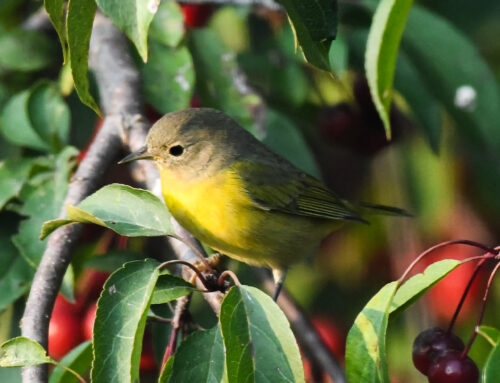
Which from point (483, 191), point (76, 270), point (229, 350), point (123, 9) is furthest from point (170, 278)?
point (483, 191)

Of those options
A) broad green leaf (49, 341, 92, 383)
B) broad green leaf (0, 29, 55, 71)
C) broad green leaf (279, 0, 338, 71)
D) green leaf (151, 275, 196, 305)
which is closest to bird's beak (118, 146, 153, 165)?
broad green leaf (0, 29, 55, 71)

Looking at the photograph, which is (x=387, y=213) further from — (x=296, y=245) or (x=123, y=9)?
(x=123, y=9)

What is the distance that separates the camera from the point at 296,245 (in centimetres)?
324

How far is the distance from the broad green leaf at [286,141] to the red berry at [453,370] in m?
1.39

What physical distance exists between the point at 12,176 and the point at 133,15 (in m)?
1.54

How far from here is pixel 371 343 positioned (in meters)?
1.64

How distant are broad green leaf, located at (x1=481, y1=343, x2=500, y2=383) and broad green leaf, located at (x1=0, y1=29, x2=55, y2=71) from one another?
241cm

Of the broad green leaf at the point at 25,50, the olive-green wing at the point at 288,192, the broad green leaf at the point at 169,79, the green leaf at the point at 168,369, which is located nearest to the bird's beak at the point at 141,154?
the broad green leaf at the point at 169,79

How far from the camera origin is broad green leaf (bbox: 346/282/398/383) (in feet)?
5.29

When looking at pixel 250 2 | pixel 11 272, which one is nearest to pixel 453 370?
pixel 11 272

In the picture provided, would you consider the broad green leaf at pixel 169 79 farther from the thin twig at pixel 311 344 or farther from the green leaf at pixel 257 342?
the green leaf at pixel 257 342

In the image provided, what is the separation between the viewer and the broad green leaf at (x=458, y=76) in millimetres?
3332

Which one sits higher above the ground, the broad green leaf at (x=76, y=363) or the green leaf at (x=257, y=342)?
the green leaf at (x=257, y=342)

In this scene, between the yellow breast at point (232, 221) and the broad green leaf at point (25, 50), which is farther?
the broad green leaf at point (25, 50)
